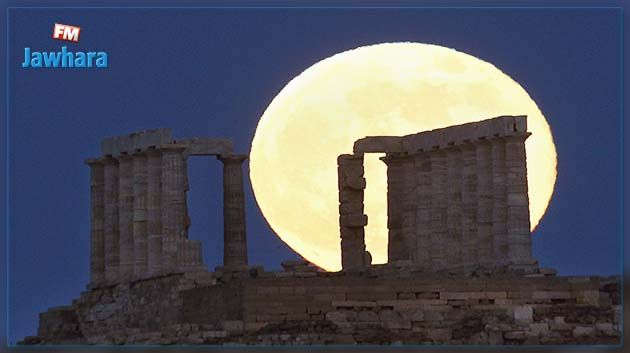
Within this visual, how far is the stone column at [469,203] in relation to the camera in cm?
12569

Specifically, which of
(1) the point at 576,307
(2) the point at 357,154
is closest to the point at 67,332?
(2) the point at 357,154

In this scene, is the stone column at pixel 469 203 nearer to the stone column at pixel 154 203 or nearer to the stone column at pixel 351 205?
the stone column at pixel 351 205

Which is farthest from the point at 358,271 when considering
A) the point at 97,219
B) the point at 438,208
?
the point at 97,219

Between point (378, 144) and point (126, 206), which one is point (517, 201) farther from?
point (126, 206)

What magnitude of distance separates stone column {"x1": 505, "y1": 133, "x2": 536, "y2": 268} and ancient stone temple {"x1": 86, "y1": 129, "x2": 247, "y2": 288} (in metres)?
10.3

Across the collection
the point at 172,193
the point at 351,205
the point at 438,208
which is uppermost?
the point at 172,193

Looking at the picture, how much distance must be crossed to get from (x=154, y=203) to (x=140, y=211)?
897 mm

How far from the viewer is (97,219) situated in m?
130

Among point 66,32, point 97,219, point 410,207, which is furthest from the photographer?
point 410,207

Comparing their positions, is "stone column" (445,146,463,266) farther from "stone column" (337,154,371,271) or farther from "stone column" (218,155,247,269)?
"stone column" (218,155,247,269)

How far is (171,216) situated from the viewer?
12556cm

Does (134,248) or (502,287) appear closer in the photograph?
(502,287)

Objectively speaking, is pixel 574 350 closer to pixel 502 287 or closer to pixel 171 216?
pixel 502 287

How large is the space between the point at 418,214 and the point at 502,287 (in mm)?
16877
